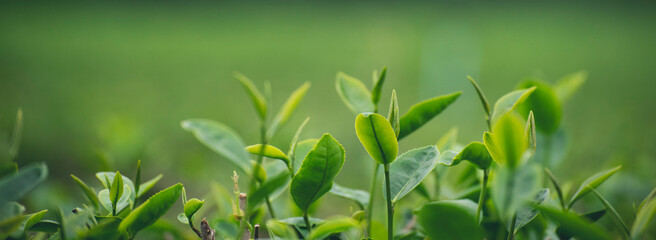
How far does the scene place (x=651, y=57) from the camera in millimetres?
3906

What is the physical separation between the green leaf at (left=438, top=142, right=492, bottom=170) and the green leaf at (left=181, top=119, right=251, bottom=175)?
0.23 metres

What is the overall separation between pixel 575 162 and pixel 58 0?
6.52 m

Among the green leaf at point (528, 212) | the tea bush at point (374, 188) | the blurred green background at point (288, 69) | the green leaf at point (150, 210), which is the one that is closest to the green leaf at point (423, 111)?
the tea bush at point (374, 188)

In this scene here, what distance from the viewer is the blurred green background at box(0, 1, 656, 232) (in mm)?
1605

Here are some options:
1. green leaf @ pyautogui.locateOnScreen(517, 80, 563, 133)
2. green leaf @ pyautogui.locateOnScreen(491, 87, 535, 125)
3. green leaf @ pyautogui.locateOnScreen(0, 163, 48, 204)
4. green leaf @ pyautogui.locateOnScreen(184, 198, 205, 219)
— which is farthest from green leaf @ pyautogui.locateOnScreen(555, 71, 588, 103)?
green leaf @ pyautogui.locateOnScreen(0, 163, 48, 204)

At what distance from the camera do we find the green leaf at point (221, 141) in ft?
1.65

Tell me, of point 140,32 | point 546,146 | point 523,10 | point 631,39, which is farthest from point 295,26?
point 546,146

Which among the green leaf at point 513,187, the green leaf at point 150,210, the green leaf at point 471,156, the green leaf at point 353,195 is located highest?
the green leaf at point 513,187

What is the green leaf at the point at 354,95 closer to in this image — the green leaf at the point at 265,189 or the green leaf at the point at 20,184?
the green leaf at the point at 265,189

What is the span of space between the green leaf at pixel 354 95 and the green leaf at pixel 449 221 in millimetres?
155

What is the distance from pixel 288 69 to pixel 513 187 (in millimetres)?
3653

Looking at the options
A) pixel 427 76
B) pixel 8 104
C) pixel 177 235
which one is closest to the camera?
pixel 177 235

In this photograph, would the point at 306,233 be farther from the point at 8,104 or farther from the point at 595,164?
the point at 8,104

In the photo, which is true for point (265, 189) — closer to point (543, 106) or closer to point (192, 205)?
point (192, 205)
